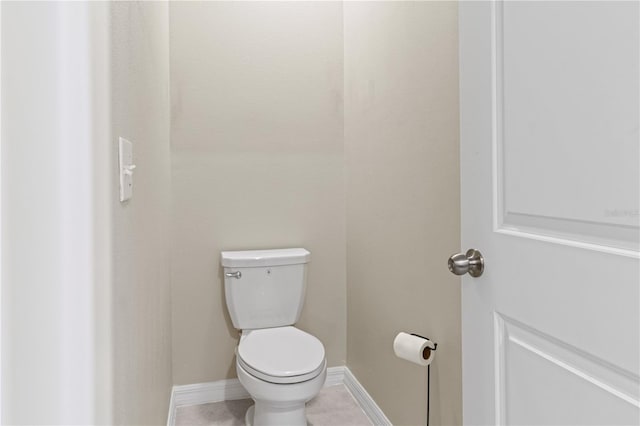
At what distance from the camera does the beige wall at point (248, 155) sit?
7.92 ft

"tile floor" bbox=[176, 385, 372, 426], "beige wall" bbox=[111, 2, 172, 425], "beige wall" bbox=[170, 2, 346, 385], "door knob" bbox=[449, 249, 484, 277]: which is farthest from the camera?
"beige wall" bbox=[170, 2, 346, 385]

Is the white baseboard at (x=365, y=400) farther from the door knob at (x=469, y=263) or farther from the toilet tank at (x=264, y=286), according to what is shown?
the door knob at (x=469, y=263)

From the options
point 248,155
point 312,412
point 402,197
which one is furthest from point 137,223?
point 312,412

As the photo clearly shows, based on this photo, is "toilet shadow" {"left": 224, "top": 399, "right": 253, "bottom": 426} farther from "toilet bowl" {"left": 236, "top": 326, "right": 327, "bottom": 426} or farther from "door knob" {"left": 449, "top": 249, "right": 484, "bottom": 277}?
"door knob" {"left": 449, "top": 249, "right": 484, "bottom": 277}

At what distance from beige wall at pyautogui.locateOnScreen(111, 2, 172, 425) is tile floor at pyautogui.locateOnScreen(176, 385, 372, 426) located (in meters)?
0.59

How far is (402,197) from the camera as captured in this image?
1956mm

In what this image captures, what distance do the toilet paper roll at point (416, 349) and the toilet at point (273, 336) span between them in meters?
0.41

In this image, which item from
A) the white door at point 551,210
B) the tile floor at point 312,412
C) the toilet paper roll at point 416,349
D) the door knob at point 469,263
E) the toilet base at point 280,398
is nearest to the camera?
the white door at point 551,210

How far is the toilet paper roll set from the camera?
159 cm

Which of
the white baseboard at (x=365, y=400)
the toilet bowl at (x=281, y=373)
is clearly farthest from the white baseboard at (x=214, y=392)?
the toilet bowl at (x=281, y=373)

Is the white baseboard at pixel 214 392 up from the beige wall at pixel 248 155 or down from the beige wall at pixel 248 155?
down

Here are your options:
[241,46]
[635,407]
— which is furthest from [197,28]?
[635,407]

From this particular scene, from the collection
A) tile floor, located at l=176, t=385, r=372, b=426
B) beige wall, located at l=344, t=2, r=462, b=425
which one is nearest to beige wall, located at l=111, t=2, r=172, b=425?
tile floor, located at l=176, t=385, r=372, b=426

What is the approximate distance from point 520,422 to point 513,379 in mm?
76
